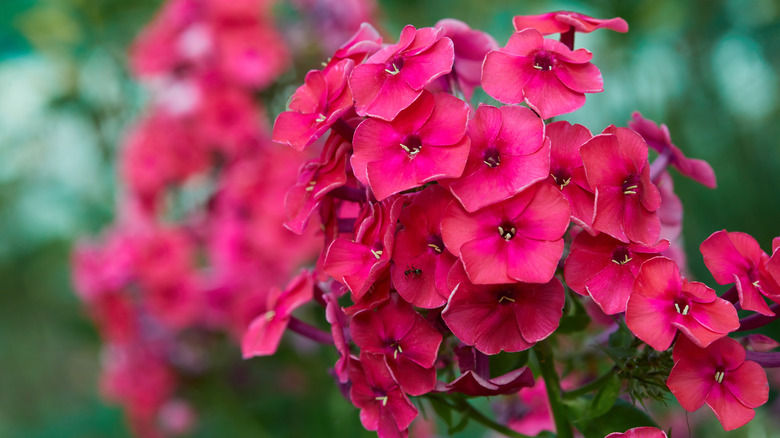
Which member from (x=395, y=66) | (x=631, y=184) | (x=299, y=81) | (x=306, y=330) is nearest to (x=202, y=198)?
(x=299, y=81)

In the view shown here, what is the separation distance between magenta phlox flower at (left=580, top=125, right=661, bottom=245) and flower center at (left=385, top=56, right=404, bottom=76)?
15cm

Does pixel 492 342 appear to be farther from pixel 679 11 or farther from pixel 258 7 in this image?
pixel 679 11

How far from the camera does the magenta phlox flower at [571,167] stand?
44 cm

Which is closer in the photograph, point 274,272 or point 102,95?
point 274,272

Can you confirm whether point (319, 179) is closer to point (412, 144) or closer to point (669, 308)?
point (412, 144)

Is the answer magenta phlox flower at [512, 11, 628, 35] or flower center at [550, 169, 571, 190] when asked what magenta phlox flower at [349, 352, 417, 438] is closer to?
flower center at [550, 169, 571, 190]

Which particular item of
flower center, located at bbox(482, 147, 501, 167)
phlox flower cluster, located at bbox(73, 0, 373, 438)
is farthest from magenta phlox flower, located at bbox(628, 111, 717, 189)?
phlox flower cluster, located at bbox(73, 0, 373, 438)

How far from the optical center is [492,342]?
0.44 metres

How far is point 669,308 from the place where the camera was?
16.7 inches

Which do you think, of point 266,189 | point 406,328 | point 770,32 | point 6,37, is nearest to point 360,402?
point 406,328

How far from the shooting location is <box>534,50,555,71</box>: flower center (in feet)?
1.58

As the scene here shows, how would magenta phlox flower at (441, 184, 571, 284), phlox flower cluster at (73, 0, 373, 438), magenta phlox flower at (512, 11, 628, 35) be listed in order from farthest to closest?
phlox flower cluster at (73, 0, 373, 438), magenta phlox flower at (512, 11, 628, 35), magenta phlox flower at (441, 184, 571, 284)

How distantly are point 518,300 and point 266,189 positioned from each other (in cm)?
96

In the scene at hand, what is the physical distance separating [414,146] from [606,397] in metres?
0.25
